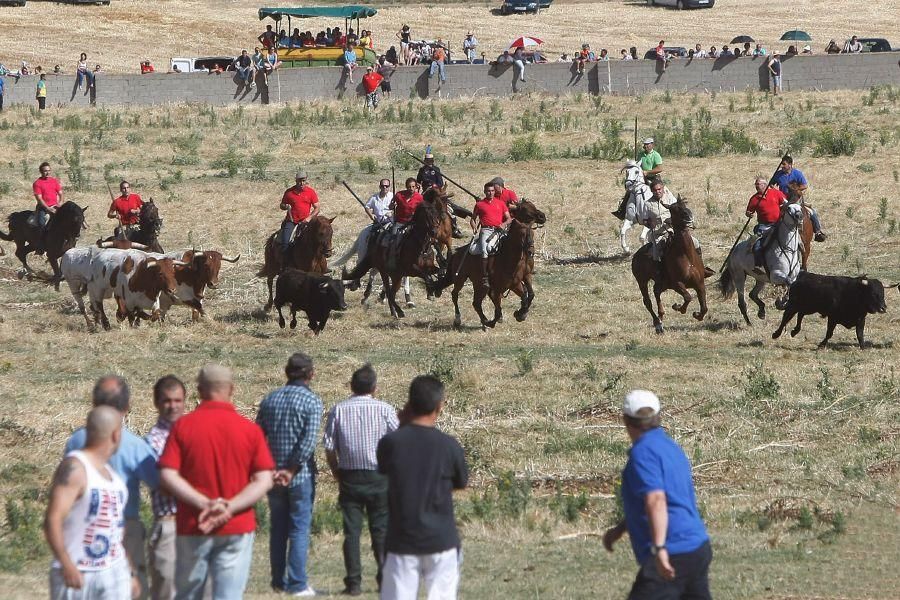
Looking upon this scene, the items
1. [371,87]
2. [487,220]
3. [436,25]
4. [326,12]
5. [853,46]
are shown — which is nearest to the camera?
[487,220]

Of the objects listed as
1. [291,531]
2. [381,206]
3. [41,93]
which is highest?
[41,93]

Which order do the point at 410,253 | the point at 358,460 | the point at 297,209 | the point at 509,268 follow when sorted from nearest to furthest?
the point at 358,460 < the point at 509,268 < the point at 410,253 < the point at 297,209

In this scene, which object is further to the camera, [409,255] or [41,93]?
[41,93]

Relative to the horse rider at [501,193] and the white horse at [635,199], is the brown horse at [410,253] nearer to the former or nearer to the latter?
the horse rider at [501,193]

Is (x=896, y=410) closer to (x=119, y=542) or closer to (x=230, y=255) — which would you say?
(x=119, y=542)

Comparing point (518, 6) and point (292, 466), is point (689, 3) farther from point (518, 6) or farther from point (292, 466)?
point (292, 466)

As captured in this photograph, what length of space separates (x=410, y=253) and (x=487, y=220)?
1.59m

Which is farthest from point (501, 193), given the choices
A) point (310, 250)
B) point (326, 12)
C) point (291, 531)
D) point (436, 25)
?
point (436, 25)

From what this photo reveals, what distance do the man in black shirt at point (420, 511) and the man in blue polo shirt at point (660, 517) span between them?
3.25 ft

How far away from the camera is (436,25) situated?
71500 mm

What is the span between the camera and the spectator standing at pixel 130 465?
7.95 metres

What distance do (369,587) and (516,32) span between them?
61310 millimetres

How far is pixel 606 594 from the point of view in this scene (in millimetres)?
10234

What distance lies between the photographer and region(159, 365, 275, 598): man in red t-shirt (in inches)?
310
